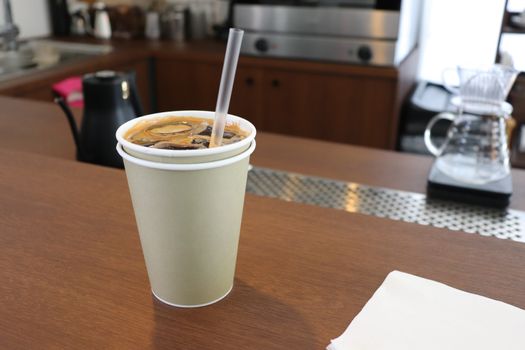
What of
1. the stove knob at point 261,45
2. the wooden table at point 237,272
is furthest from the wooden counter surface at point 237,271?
the stove knob at point 261,45

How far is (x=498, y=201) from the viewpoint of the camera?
0.90 meters

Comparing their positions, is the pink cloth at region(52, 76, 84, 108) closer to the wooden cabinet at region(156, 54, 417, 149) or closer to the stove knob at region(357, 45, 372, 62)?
the wooden cabinet at region(156, 54, 417, 149)

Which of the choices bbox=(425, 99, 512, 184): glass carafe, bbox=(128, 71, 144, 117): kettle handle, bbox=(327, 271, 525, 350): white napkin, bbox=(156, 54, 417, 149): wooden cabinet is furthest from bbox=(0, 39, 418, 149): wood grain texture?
bbox=(327, 271, 525, 350): white napkin

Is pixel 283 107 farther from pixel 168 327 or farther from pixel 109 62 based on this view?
pixel 168 327

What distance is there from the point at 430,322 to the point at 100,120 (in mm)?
756

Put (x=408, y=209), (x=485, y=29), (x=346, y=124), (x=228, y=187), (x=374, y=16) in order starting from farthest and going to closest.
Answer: (x=485, y=29)
(x=346, y=124)
(x=374, y=16)
(x=408, y=209)
(x=228, y=187)

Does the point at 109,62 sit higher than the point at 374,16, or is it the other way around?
the point at 374,16

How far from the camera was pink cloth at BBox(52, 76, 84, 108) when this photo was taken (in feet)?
4.77

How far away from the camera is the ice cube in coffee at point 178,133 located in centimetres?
48

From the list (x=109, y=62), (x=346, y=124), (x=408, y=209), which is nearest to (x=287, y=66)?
(x=346, y=124)

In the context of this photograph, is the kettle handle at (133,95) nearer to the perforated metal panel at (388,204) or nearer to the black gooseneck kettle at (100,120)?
the black gooseneck kettle at (100,120)

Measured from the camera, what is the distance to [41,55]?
2.61 m

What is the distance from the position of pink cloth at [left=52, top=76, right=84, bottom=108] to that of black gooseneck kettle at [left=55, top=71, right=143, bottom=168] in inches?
18.2

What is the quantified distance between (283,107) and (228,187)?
7.51ft
